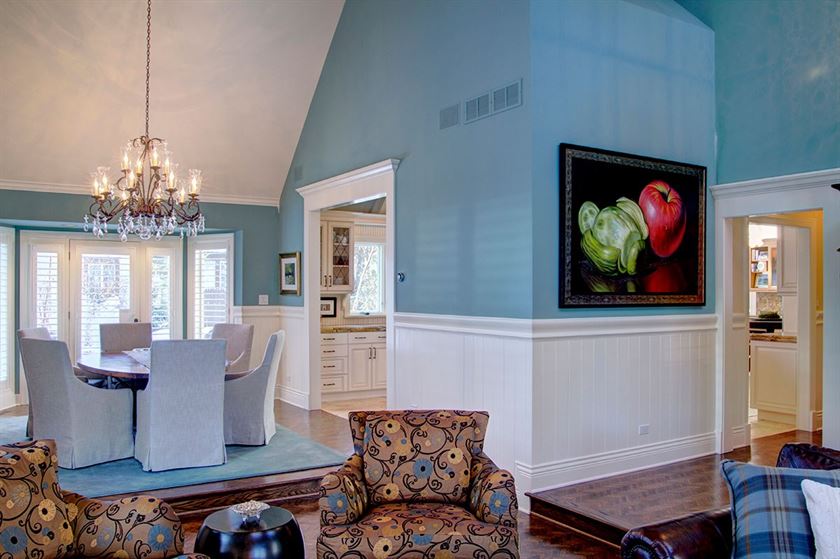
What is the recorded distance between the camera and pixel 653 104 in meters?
5.23

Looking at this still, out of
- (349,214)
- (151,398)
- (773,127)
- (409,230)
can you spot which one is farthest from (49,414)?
Result: (773,127)

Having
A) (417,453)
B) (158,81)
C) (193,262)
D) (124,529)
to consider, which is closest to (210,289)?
(193,262)

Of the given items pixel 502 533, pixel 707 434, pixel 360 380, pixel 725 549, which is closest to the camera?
pixel 725 549

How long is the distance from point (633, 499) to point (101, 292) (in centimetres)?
670

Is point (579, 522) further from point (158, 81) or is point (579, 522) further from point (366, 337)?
point (158, 81)

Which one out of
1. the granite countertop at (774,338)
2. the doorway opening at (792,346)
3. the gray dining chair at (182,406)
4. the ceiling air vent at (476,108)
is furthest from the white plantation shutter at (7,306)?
the granite countertop at (774,338)

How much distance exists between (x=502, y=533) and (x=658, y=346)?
2762mm

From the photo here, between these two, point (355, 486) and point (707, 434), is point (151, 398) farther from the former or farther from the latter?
point (707, 434)

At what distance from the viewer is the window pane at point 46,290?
807 centimetres

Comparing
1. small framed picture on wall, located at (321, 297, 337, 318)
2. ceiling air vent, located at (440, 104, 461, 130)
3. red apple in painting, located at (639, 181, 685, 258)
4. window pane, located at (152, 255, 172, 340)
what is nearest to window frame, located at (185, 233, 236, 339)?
window pane, located at (152, 255, 172, 340)

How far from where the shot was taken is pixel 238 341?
263 inches

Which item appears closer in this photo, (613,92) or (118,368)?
(613,92)

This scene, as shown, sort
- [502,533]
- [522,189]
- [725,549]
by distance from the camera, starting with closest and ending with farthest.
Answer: [725,549] → [502,533] → [522,189]

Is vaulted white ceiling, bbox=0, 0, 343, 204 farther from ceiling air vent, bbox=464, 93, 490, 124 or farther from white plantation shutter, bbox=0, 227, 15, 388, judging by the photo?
ceiling air vent, bbox=464, 93, 490, 124
